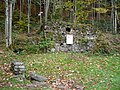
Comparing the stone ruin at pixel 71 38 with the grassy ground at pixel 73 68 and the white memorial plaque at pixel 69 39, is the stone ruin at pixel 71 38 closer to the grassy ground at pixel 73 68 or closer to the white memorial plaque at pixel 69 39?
the white memorial plaque at pixel 69 39

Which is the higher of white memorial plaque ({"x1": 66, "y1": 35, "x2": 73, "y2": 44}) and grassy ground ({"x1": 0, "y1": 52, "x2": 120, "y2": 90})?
white memorial plaque ({"x1": 66, "y1": 35, "x2": 73, "y2": 44})

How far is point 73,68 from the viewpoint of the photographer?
1433 centimetres

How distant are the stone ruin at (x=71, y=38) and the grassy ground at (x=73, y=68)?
1.23 metres

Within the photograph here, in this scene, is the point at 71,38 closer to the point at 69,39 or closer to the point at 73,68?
the point at 69,39

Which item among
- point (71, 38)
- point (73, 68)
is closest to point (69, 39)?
point (71, 38)

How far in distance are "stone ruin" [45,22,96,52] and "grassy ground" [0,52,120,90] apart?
1.23m

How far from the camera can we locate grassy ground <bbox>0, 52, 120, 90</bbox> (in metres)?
11.6

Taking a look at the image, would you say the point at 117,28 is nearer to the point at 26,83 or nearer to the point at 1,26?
Answer: the point at 1,26

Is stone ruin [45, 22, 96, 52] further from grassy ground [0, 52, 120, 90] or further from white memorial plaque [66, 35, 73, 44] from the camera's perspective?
grassy ground [0, 52, 120, 90]

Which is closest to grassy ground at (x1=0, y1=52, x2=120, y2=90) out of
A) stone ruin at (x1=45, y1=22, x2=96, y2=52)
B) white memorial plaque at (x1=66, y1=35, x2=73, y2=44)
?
stone ruin at (x1=45, y1=22, x2=96, y2=52)

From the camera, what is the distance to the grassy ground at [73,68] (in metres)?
11.6

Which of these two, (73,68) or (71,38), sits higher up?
(71,38)

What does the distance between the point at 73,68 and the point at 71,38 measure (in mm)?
5180

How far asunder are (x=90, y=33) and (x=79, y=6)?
31.1ft
